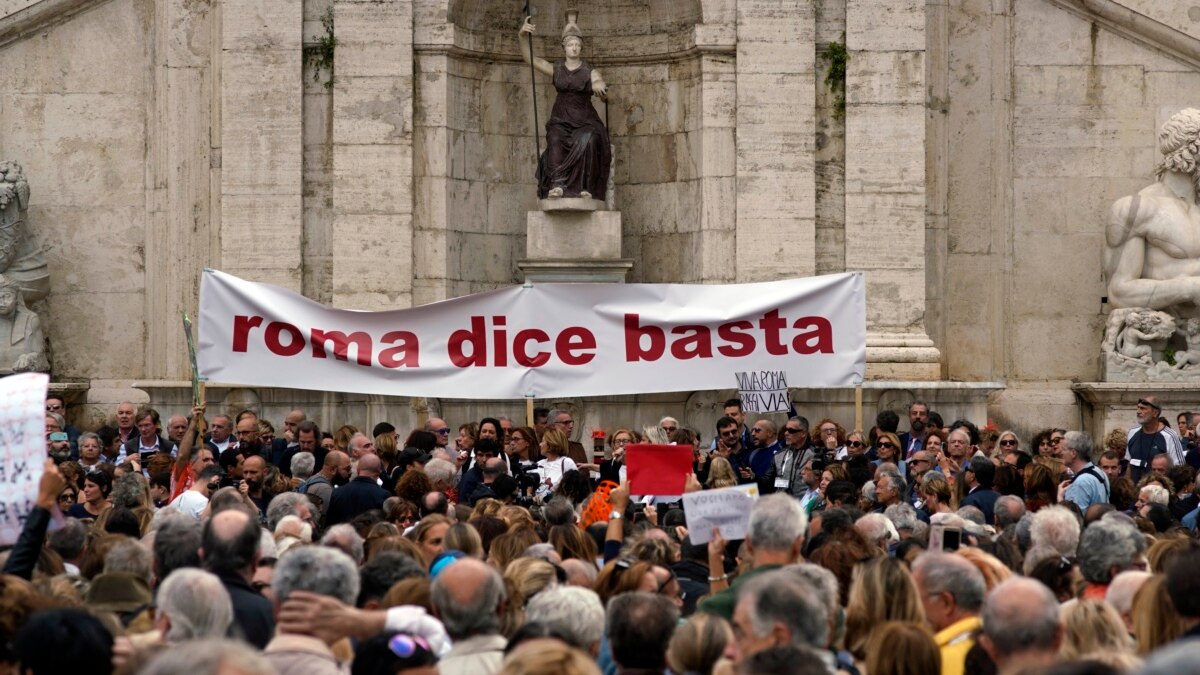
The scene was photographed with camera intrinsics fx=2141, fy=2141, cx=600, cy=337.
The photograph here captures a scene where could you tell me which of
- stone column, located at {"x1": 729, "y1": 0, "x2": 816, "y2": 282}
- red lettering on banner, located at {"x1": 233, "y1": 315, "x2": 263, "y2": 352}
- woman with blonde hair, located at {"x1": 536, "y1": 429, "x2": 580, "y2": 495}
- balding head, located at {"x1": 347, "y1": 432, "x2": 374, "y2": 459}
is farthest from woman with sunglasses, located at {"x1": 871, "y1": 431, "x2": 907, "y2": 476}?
red lettering on banner, located at {"x1": 233, "y1": 315, "x2": 263, "y2": 352}

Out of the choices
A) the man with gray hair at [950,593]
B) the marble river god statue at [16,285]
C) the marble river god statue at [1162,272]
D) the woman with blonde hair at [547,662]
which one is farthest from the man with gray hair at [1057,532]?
the marble river god statue at [16,285]

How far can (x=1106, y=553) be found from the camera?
876 centimetres

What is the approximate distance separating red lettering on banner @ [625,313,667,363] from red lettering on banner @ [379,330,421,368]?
191 cm

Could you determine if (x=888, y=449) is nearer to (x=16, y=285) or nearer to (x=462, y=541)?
(x=462, y=541)

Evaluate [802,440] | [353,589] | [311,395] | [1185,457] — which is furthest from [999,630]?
[311,395]

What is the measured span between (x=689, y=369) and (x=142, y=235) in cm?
698

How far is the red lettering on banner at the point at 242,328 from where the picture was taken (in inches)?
746

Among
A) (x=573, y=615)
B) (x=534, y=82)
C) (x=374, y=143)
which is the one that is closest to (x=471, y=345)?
(x=374, y=143)

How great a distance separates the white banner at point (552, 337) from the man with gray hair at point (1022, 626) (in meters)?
12.3

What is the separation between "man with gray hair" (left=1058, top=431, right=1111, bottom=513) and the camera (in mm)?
13812

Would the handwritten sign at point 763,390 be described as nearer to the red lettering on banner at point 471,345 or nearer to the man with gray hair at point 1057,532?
the red lettering on banner at point 471,345

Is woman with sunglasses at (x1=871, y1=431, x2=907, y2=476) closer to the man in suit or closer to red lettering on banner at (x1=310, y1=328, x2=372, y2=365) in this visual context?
the man in suit

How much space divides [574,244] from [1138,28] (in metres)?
6.72

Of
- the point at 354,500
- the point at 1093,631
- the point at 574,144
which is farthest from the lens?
the point at 574,144
